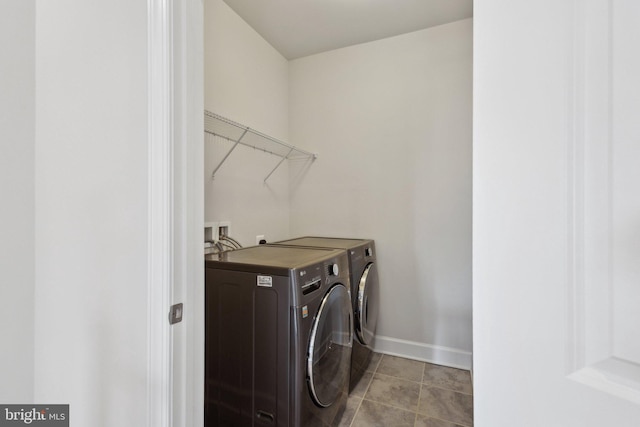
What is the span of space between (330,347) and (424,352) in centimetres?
126

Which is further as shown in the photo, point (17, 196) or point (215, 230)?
point (215, 230)

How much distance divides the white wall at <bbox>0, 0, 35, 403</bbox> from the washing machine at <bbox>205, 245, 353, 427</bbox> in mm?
649

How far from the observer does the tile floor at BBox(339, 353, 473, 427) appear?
158cm

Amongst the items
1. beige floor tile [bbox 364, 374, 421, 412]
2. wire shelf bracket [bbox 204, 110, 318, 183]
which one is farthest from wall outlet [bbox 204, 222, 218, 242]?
beige floor tile [bbox 364, 374, 421, 412]

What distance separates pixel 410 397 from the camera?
5.81 ft

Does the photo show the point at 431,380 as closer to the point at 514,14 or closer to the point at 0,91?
the point at 514,14

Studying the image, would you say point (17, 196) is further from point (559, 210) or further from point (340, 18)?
point (340, 18)

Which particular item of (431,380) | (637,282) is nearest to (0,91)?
(637,282)

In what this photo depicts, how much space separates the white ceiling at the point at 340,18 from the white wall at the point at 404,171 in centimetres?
11

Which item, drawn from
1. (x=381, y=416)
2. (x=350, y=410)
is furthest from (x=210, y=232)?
(x=381, y=416)

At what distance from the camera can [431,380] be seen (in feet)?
6.40

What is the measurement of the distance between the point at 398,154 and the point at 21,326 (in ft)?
7.93

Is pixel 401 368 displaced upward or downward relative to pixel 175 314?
downward

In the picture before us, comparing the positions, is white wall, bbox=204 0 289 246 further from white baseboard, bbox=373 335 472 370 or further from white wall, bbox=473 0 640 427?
white wall, bbox=473 0 640 427
